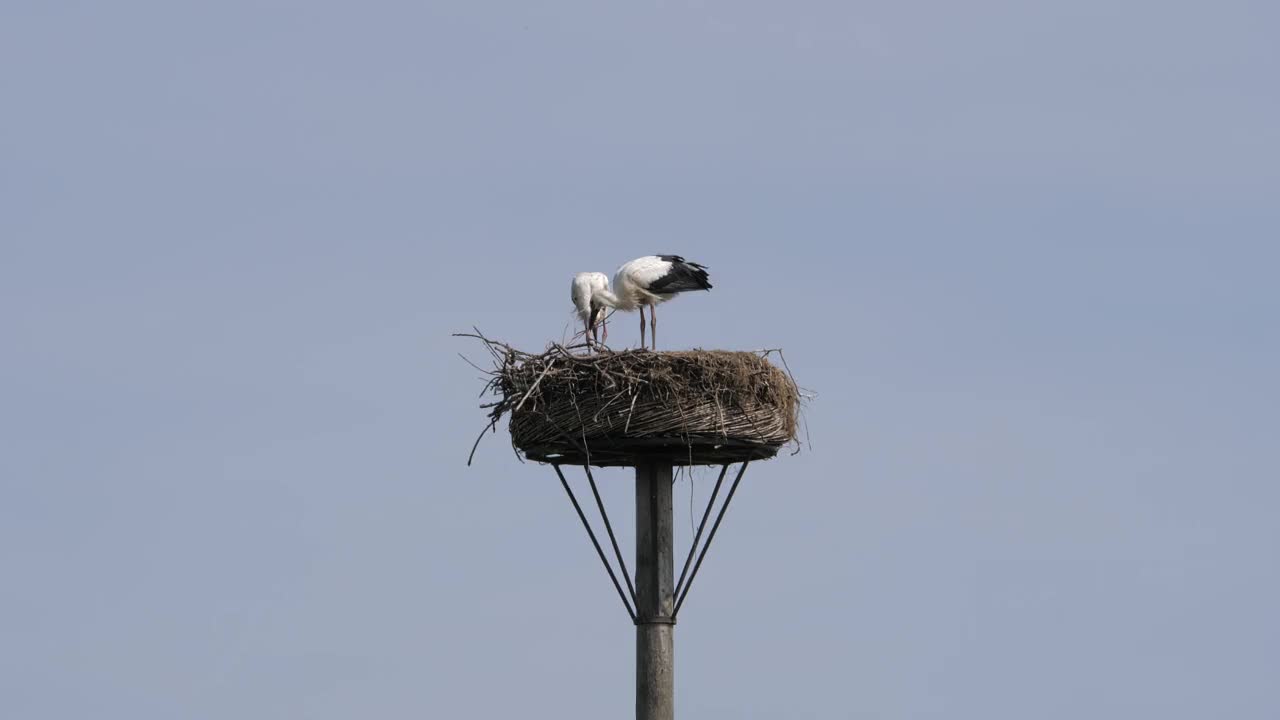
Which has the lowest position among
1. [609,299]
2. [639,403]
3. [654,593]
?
[654,593]

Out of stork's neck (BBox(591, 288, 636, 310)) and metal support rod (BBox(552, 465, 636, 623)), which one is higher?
stork's neck (BBox(591, 288, 636, 310))

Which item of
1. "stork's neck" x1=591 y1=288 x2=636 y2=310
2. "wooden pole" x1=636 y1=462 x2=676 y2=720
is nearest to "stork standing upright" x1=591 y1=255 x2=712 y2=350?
"stork's neck" x1=591 y1=288 x2=636 y2=310

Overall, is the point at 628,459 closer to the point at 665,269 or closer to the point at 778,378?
the point at 778,378

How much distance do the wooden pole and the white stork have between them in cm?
355

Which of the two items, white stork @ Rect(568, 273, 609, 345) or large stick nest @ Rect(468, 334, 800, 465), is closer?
large stick nest @ Rect(468, 334, 800, 465)

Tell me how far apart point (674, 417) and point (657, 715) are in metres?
2.02

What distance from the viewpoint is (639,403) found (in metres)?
12.4

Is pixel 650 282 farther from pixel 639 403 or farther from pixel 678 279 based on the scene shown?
pixel 639 403

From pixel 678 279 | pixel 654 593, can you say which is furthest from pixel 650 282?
pixel 654 593

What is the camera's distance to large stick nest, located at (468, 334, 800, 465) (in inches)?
486

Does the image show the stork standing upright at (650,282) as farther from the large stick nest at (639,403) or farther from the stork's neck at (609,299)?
the large stick nest at (639,403)

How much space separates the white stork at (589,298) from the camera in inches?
650

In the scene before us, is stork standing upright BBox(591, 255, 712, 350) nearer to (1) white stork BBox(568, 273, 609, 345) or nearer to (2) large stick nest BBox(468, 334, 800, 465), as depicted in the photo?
(1) white stork BBox(568, 273, 609, 345)

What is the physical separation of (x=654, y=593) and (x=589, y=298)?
13.7 feet
